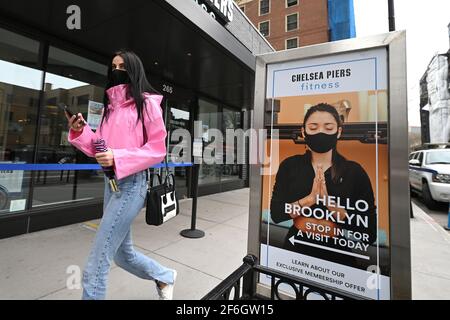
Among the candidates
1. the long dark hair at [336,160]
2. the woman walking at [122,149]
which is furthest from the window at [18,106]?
the long dark hair at [336,160]

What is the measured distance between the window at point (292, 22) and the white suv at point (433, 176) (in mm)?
28664

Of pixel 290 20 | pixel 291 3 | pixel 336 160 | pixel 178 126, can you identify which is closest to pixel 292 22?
pixel 290 20

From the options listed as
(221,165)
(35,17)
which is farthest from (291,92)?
(221,165)

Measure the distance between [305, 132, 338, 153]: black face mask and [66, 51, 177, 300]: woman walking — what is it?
104 centimetres

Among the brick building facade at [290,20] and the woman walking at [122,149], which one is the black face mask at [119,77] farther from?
the brick building facade at [290,20]

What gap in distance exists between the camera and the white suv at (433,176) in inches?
293

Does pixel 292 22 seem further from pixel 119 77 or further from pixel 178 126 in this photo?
pixel 119 77

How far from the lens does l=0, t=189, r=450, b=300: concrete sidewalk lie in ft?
8.66

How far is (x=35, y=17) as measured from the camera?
13.4ft

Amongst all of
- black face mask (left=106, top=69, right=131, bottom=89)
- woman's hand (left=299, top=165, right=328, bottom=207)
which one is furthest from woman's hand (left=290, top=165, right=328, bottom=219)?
black face mask (left=106, top=69, right=131, bottom=89)

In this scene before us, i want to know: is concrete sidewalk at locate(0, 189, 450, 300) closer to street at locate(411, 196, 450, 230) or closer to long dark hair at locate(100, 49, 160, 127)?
street at locate(411, 196, 450, 230)

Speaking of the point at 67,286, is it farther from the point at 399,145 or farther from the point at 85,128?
the point at 399,145
